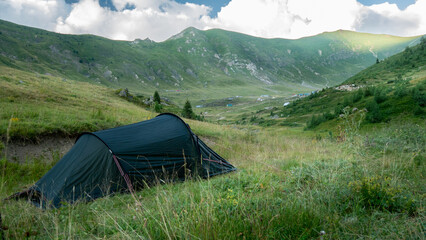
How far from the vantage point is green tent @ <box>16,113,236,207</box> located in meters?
6.32

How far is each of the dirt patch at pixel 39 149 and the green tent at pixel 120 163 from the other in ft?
9.30

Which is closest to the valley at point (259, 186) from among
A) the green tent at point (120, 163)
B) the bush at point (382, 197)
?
the bush at point (382, 197)

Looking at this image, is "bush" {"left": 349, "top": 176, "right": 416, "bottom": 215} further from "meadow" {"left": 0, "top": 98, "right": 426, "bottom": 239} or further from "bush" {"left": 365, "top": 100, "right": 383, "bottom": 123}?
"bush" {"left": 365, "top": 100, "right": 383, "bottom": 123}

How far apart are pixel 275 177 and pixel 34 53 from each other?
580ft

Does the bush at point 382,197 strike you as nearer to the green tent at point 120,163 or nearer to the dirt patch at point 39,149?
the green tent at point 120,163

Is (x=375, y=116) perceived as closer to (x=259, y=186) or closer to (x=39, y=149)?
(x=259, y=186)

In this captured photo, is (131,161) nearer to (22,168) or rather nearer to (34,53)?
(22,168)

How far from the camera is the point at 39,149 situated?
9.54m

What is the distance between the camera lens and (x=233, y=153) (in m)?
11.0

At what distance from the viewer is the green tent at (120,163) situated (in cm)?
632

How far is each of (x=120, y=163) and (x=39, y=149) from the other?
213 inches

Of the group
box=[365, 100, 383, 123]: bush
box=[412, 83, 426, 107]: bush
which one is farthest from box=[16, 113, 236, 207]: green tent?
box=[412, 83, 426, 107]: bush

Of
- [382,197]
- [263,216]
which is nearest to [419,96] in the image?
[382,197]

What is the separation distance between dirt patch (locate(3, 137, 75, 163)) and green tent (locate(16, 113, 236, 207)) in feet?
9.30
